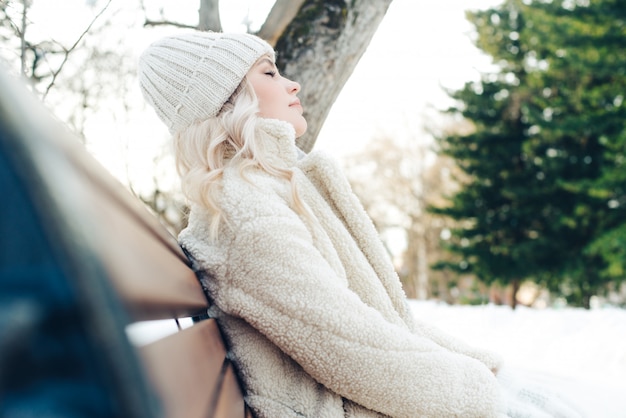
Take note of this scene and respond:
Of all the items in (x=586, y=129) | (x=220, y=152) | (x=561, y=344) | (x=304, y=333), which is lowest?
(x=561, y=344)

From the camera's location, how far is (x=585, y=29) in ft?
40.1

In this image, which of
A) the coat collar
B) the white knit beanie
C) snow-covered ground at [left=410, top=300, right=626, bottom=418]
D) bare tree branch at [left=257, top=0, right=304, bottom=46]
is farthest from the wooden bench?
bare tree branch at [left=257, top=0, right=304, bottom=46]

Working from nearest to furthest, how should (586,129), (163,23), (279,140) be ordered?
(279,140), (163,23), (586,129)

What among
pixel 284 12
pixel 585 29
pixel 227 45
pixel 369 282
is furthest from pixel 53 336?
pixel 585 29

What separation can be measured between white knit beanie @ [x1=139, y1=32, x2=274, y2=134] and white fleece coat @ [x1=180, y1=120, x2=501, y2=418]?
1.25 feet

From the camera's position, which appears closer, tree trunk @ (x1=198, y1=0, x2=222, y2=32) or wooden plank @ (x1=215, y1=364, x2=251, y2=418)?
wooden plank @ (x1=215, y1=364, x2=251, y2=418)

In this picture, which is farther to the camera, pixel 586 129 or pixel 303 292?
pixel 586 129

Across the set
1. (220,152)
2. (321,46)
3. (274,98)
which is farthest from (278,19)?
(220,152)

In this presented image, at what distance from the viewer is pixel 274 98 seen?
172 centimetres

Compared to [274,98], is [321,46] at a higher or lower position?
higher

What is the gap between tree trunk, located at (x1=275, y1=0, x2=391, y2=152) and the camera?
269 centimetres

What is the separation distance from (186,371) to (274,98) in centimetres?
118

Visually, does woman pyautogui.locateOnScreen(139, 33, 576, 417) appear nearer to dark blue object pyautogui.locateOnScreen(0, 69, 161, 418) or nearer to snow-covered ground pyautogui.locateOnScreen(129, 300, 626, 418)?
snow-covered ground pyautogui.locateOnScreen(129, 300, 626, 418)

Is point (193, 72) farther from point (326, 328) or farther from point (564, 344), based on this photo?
point (564, 344)
